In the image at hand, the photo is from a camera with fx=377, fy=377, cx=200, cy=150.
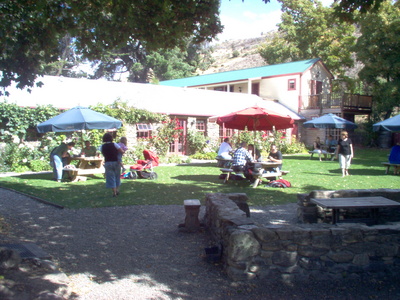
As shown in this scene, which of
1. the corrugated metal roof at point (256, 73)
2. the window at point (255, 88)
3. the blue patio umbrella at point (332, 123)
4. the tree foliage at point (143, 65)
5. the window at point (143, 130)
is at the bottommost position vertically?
the window at point (143, 130)

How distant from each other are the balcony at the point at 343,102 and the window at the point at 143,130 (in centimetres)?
1463

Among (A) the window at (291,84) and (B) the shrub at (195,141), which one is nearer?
(B) the shrub at (195,141)

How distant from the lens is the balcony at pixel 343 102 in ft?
89.5

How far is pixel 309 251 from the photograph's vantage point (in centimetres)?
443

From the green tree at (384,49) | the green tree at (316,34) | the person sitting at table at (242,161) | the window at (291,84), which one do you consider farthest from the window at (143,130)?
the green tree at (316,34)

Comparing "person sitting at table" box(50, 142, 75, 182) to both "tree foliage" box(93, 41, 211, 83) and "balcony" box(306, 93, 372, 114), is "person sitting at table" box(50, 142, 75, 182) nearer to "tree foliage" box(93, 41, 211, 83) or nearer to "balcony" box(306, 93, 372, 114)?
"balcony" box(306, 93, 372, 114)

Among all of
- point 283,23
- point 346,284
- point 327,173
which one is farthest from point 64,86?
point 283,23

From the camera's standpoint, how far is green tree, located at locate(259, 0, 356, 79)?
34062 mm

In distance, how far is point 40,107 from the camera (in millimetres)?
15320

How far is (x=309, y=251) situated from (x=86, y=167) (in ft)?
33.5

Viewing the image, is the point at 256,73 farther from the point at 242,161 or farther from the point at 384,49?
the point at 242,161

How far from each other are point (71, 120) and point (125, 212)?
5.41 m

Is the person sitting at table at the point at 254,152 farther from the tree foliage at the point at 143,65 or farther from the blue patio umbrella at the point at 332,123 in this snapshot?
the tree foliage at the point at 143,65

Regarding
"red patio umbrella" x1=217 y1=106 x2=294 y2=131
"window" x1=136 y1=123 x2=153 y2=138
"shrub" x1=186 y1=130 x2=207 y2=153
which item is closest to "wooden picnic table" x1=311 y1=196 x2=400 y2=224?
"red patio umbrella" x1=217 y1=106 x2=294 y2=131
